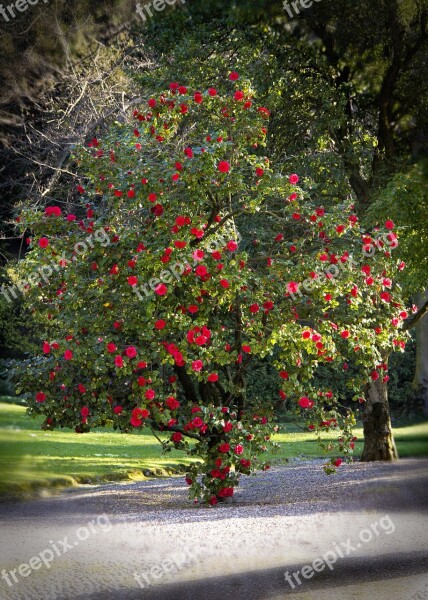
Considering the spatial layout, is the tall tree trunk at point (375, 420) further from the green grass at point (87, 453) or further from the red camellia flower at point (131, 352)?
the red camellia flower at point (131, 352)

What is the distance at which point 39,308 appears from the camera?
805 centimetres

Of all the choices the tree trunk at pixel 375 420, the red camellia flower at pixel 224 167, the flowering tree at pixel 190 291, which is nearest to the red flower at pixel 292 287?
the flowering tree at pixel 190 291

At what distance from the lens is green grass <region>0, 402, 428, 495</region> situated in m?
0.88

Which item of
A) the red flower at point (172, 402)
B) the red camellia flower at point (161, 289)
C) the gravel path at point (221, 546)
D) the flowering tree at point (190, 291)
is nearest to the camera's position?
the gravel path at point (221, 546)

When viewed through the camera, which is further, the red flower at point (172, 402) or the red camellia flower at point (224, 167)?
the red flower at point (172, 402)

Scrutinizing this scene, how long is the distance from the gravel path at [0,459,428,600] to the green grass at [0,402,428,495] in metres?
0.28

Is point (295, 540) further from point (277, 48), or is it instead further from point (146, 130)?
point (277, 48)

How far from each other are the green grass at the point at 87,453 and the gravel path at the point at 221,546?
0.93ft

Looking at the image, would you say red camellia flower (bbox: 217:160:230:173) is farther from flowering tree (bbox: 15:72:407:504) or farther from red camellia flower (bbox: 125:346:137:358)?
red camellia flower (bbox: 125:346:137:358)

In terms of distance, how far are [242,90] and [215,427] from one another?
3592 mm

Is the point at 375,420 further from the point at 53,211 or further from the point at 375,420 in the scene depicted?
the point at 53,211

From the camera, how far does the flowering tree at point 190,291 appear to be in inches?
274

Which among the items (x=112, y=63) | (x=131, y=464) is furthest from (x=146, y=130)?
(x=112, y=63)

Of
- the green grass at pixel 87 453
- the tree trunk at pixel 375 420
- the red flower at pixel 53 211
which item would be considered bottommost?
the tree trunk at pixel 375 420
